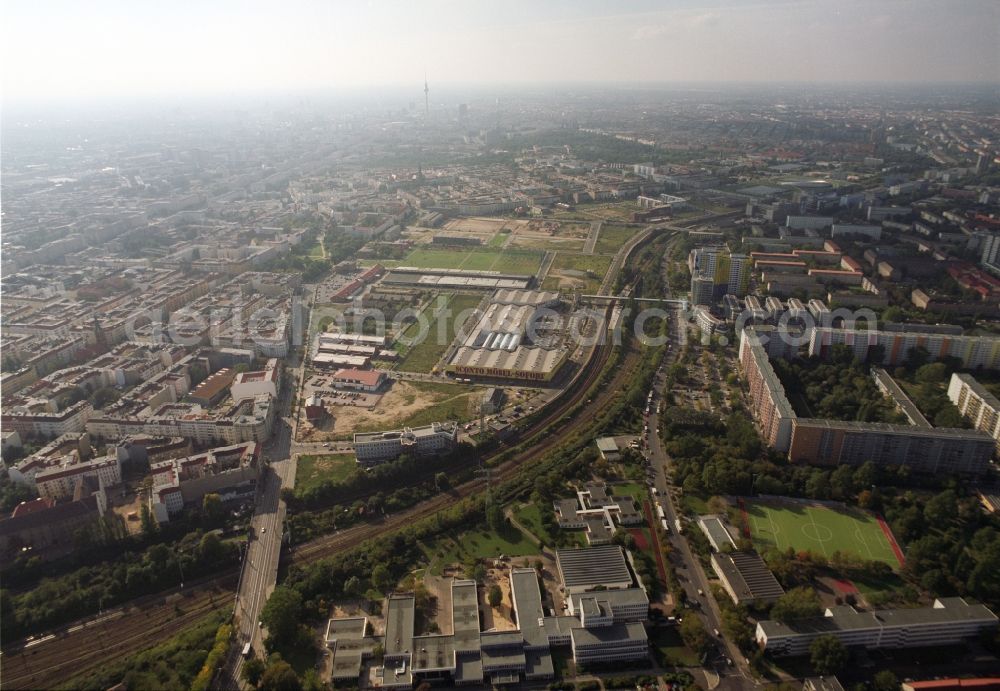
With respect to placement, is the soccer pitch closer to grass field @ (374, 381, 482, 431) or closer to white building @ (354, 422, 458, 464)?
white building @ (354, 422, 458, 464)

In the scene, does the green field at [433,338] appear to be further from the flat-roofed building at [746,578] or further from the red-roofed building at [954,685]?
the red-roofed building at [954,685]

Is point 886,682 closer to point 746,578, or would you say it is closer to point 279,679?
point 746,578

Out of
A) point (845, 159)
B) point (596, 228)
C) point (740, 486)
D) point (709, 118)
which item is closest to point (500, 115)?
point (709, 118)

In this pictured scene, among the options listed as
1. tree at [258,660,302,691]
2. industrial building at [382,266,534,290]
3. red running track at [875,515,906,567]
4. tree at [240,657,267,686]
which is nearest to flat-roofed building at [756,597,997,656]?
red running track at [875,515,906,567]

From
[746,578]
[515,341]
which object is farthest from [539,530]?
[515,341]

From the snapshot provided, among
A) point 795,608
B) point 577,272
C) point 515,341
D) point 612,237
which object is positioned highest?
point 612,237

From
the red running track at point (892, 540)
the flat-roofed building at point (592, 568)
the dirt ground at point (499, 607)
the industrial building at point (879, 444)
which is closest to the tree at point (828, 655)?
the flat-roofed building at point (592, 568)

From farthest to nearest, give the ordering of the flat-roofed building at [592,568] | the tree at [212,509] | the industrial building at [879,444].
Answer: the industrial building at [879,444] < the tree at [212,509] < the flat-roofed building at [592,568]
